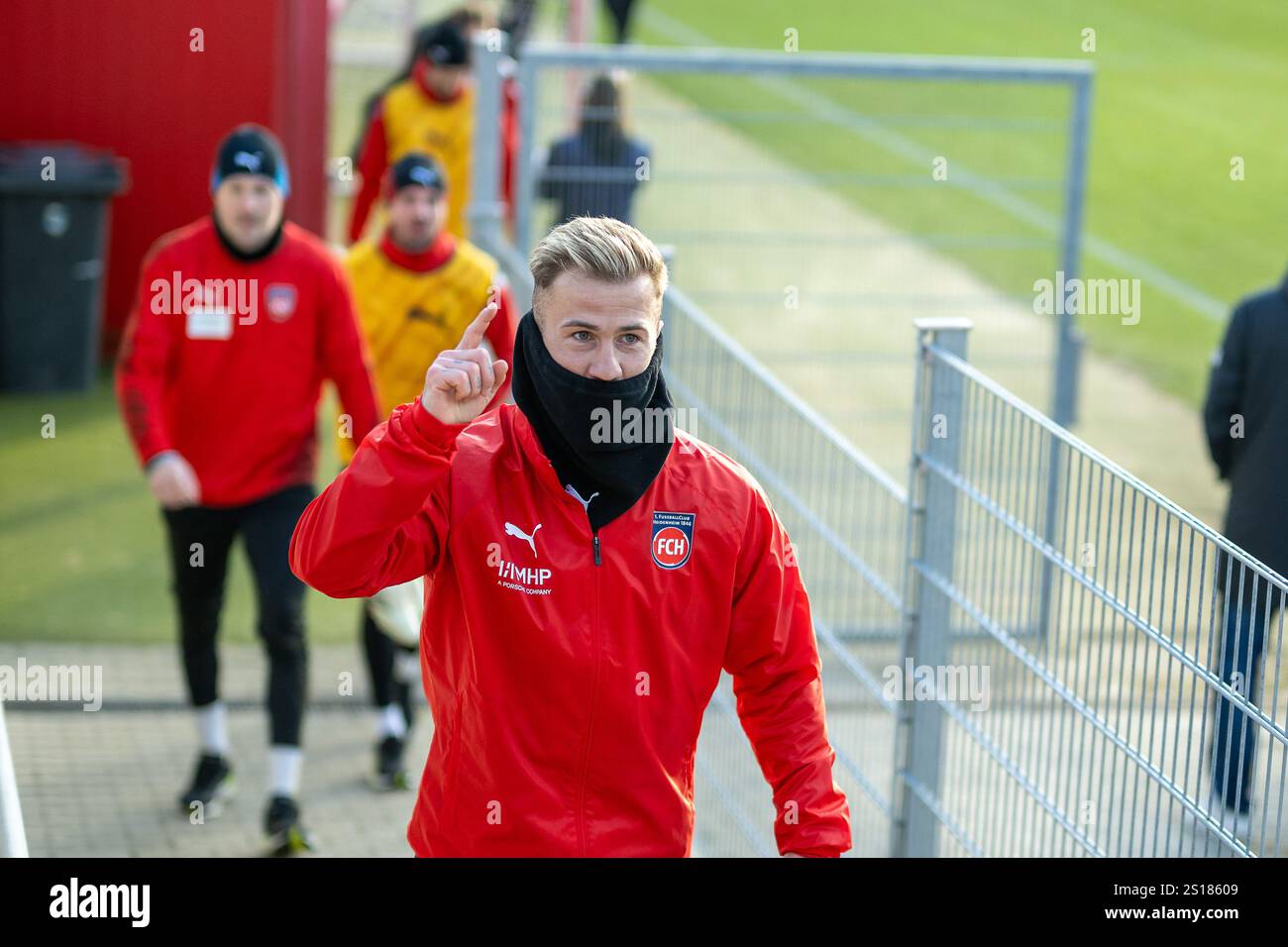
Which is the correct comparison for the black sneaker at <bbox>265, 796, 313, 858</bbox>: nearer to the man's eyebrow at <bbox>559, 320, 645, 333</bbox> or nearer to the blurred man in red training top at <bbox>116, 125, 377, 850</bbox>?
the blurred man in red training top at <bbox>116, 125, 377, 850</bbox>

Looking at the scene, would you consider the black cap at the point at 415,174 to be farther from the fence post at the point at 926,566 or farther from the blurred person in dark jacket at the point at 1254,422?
the blurred person in dark jacket at the point at 1254,422

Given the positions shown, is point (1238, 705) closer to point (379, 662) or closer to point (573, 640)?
point (573, 640)

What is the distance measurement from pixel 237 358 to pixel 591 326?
329 cm

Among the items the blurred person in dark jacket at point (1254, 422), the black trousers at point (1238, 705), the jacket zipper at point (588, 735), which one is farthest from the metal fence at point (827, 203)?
the black trousers at point (1238, 705)

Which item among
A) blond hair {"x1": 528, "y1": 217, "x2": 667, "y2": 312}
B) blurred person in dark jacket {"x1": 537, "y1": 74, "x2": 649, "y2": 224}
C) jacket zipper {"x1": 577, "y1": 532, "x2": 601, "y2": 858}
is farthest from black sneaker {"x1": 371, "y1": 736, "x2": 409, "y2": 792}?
blond hair {"x1": 528, "y1": 217, "x2": 667, "y2": 312}

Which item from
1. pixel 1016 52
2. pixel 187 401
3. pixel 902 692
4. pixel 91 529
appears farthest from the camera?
pixel 1016 52

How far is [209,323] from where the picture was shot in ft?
20.5

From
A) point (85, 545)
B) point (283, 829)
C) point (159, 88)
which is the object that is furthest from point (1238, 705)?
point (159, 88)

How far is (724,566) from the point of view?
336cm

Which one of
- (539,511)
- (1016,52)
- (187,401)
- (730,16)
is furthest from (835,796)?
(730,16)

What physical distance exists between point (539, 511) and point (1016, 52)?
23.9 metres

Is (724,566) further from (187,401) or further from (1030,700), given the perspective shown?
(187,401)

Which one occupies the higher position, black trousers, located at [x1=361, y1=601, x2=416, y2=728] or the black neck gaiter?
the black neck gaiter

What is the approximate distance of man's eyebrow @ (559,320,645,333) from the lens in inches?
127
